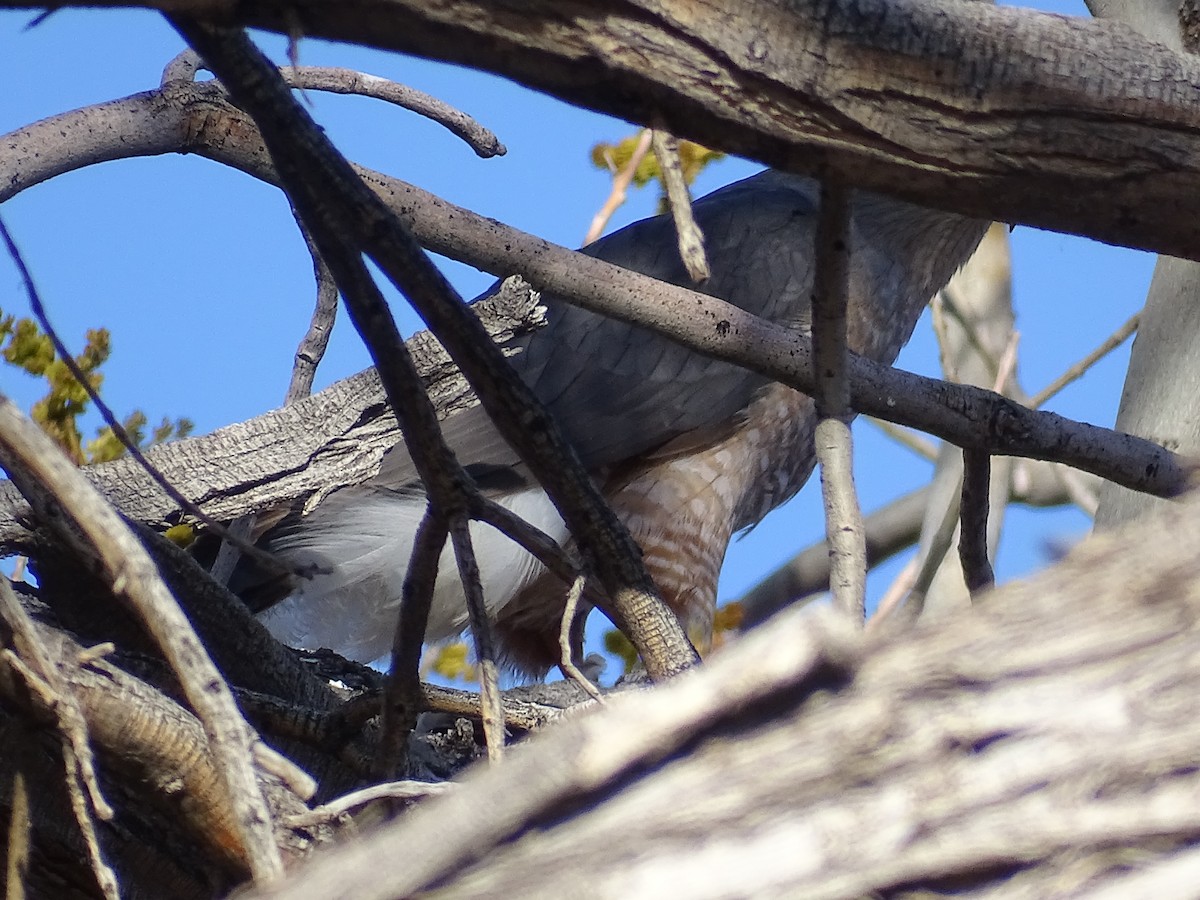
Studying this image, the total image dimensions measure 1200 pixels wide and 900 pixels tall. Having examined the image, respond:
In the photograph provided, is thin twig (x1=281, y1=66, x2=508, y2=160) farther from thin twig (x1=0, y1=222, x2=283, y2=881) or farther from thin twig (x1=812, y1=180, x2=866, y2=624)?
thin twig (x1=0, y1=222, x2=283, y2=881)

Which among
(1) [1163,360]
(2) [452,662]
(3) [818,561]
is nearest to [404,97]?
(1) [1163,360]

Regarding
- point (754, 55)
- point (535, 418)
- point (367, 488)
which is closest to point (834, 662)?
point (754, 55)

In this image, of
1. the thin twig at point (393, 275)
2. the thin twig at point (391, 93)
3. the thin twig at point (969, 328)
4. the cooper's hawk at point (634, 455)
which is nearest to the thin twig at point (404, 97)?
the thin twig at point (391, 93)

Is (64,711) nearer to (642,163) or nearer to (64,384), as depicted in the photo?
(64,384)

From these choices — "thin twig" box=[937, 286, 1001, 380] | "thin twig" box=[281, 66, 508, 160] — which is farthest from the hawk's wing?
"thin twig" box=[281, 66, 508, 160]

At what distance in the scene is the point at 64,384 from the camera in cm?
306

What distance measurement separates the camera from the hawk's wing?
4344 millimetres

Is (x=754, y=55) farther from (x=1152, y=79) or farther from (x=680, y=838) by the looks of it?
(x=680, y=838)

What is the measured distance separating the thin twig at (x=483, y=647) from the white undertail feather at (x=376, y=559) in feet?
8.45

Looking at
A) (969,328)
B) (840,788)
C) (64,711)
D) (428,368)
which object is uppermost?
(969,328)

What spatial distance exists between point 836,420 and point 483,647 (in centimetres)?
54

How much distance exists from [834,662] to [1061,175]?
611 millimetres

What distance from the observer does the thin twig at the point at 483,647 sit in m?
1.55

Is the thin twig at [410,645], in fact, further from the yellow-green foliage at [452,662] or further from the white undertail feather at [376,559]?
the yellow-green foliage at [452,662]
